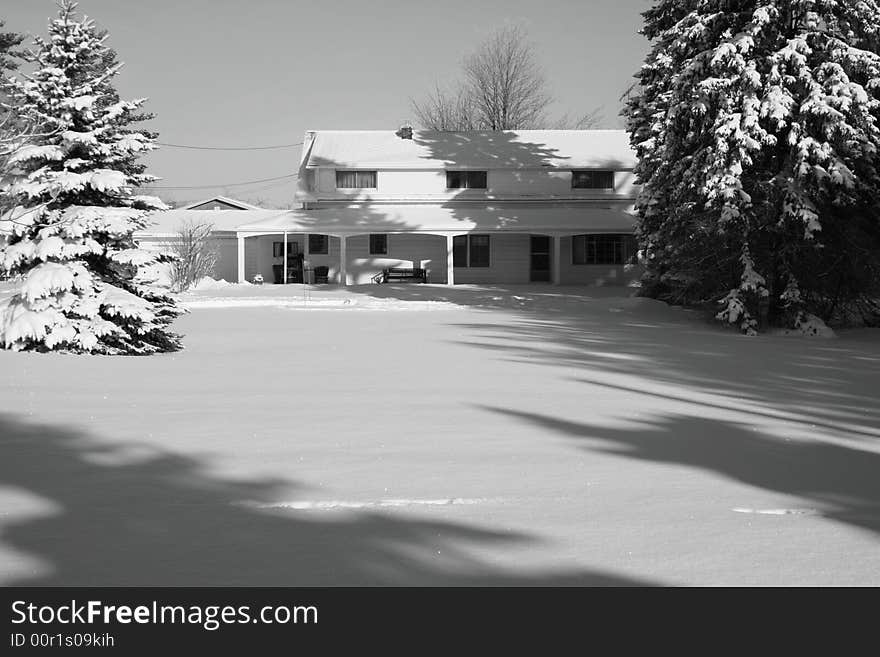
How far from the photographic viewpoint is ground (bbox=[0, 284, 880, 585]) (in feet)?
14.2

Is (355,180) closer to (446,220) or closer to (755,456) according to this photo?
(446,220)

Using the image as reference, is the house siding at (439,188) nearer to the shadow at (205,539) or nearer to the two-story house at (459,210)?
the two-story house at (459,210)

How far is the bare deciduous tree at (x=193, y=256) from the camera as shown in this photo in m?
33.7

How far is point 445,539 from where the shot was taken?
4.67 meters

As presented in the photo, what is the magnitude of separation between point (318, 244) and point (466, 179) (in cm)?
737

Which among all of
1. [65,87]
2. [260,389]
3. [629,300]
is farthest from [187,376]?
[629,300]

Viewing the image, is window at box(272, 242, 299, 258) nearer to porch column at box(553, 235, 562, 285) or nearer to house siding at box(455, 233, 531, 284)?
house siding at box(455, 233, 531, 284)

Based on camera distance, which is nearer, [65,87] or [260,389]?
[260,389]

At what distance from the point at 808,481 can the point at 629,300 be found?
856 inches

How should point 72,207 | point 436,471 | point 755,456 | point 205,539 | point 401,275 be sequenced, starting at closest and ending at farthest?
point 205,539
point 436,471
point 755,456
point 72,207
point 401,275

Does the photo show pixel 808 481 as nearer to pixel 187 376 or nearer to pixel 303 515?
pixel 303 515

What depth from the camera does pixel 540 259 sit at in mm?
39031

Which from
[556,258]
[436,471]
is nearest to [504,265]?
[556,258]

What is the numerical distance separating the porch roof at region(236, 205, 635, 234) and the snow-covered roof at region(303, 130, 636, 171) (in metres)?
2.04
